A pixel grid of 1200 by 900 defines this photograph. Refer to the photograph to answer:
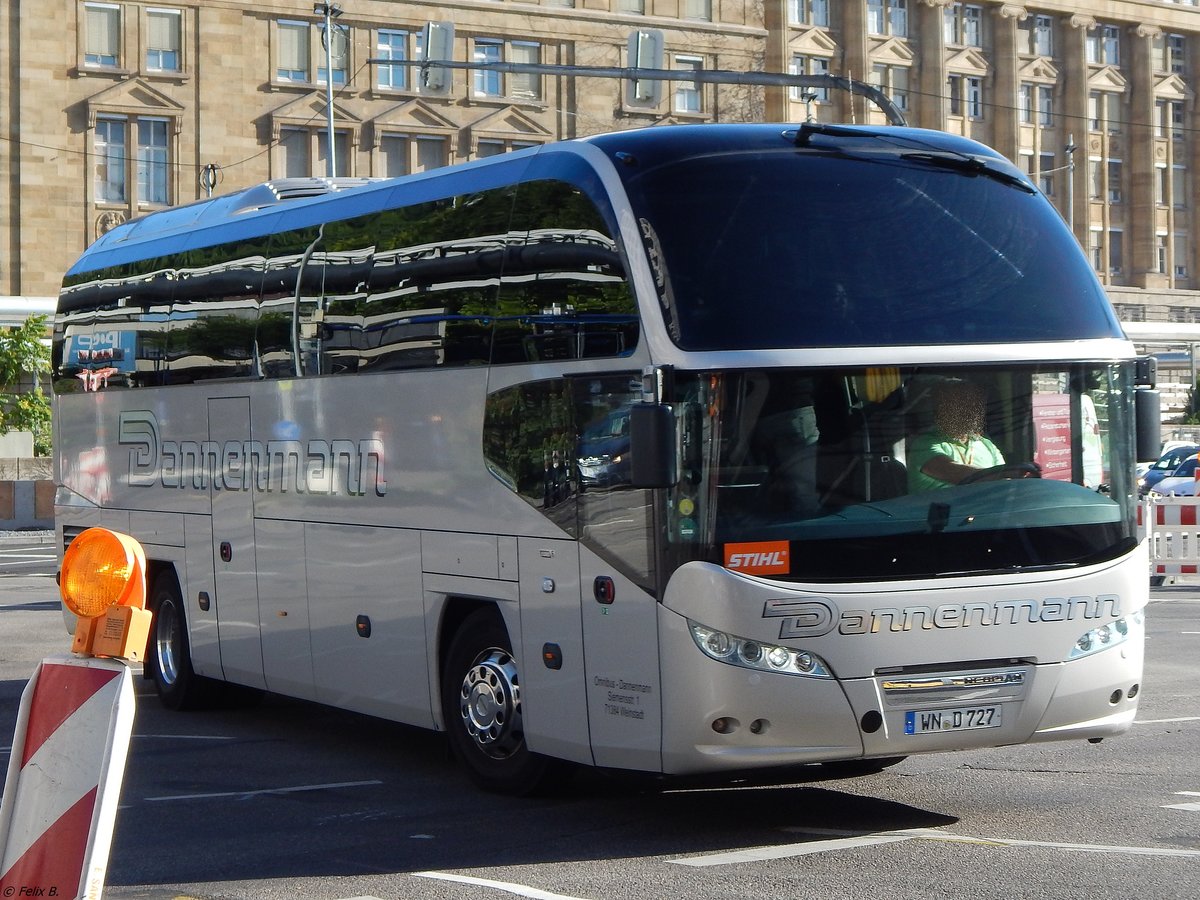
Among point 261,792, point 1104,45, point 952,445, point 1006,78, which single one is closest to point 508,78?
point 1006,78

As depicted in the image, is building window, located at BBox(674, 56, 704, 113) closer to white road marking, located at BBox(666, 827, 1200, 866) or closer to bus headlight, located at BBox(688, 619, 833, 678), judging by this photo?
white road marking, located at BBox(666, 827, 1200, 866)

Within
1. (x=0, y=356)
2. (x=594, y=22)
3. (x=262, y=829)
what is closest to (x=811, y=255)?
(x=262, y=829)

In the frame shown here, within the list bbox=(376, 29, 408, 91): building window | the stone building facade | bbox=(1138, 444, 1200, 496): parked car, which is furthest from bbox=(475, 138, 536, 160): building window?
bbox=(1138, 444, 1200, 496): parked car

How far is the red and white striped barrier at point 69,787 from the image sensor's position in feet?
15.2

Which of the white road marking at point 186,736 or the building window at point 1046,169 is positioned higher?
the building window at point 1046,169

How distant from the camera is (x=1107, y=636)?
350 inches

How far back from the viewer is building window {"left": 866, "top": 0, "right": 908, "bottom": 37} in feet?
275

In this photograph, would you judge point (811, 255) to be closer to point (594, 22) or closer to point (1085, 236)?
point (594, 22)

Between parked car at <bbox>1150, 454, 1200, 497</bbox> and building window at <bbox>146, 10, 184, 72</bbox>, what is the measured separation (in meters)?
34.7

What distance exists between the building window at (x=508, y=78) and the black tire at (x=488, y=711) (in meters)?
59.5

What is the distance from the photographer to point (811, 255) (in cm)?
870

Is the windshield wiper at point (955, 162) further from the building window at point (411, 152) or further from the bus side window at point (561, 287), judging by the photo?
the building window at point (411, 152)

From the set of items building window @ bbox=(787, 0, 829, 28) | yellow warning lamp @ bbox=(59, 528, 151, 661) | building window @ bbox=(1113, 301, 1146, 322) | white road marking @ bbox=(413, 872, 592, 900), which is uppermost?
building window @ bbox=(787, 0, 829, 28)

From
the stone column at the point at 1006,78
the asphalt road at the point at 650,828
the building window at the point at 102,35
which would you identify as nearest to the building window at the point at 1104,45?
the stone column at the point at 1006,78
